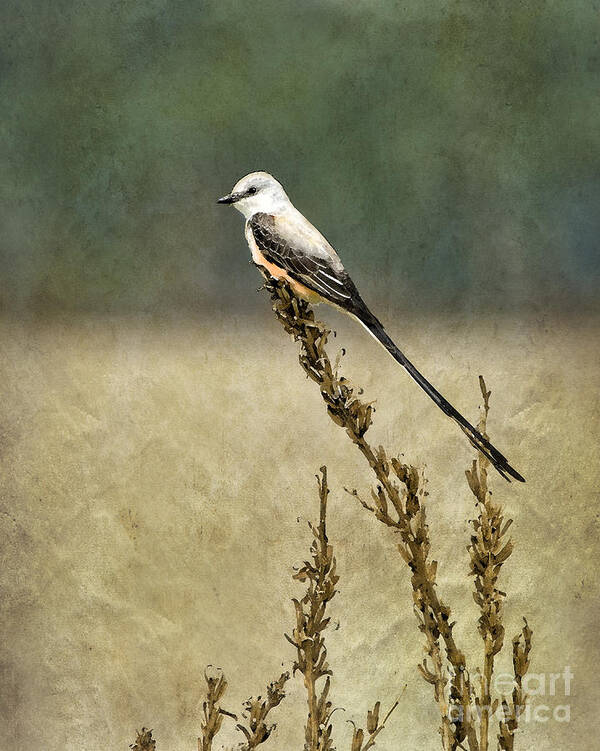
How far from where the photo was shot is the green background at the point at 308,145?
2549 mm

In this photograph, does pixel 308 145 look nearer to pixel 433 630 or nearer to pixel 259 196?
pixel 259 196

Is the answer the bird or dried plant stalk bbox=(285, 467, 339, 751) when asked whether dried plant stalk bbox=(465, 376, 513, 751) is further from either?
the bird

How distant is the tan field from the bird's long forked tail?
100cm

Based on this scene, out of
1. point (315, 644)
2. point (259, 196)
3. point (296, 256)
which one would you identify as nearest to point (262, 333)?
point (259, 196)

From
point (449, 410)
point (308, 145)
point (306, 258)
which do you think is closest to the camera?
point (449, 410)

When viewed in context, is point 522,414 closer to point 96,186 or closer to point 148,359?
point 148,359

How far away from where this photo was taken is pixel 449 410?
121 cm

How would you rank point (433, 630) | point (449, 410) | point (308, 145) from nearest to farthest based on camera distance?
point (433, 630), point (449, 410), point (308, 145)

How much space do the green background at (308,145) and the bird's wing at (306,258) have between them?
2.97ft

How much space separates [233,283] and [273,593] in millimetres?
862

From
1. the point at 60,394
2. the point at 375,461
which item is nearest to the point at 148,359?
the point at 60,394

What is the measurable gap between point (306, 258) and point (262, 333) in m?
0.99

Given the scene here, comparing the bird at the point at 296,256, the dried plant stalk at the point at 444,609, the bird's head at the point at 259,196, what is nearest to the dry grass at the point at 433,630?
the dried plant stalk at the point at 444,609

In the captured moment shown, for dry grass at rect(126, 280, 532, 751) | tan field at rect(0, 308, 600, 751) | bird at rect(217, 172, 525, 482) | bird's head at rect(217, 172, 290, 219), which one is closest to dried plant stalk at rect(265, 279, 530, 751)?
dry grass at rect(126, 280, 532, 751)
